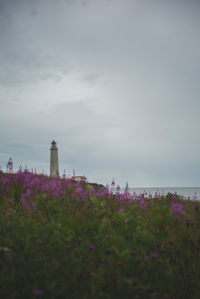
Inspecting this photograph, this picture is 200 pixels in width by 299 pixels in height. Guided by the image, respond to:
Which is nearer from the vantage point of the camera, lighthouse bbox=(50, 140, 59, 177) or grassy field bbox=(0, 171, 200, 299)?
grassy field bbox=(0, 171, 200, 299)

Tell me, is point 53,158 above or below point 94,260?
above

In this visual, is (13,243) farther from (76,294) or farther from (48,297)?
(76,294)

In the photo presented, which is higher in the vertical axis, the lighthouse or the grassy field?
the lighthouse

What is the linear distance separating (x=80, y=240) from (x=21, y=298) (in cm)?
87

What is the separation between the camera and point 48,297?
2.44m

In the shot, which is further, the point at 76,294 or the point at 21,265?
the point at 21,265

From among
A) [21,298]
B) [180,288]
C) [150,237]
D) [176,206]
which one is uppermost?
[176,206]

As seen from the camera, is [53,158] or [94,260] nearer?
[94,260]

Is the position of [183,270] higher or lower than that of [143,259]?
lower

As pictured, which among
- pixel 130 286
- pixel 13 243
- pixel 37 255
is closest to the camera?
pixel 130 286

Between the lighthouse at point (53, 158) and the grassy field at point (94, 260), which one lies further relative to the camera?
the lighthouse at point (53, 158)

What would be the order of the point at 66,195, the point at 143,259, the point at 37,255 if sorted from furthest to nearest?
the point at 66,195, the point at 143,259, the point at 37,255

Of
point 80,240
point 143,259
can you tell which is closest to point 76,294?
point 80,240

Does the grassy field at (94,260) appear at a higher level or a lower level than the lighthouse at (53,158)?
lower
